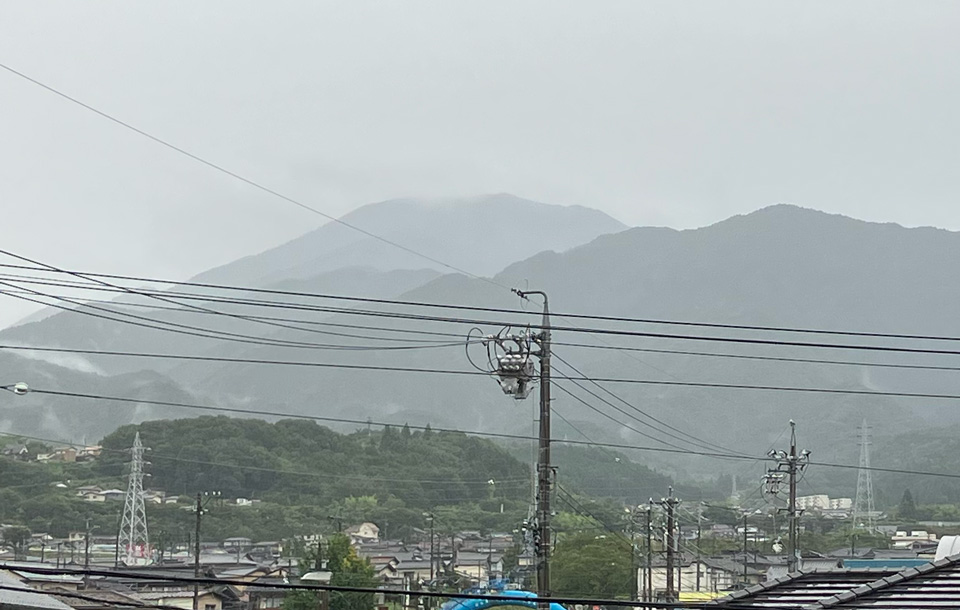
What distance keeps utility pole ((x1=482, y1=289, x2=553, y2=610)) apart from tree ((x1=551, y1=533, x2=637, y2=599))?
42346 millimetres

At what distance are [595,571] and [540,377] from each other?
4526cm

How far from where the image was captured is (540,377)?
21.7 metres

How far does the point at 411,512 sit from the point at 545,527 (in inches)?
4297

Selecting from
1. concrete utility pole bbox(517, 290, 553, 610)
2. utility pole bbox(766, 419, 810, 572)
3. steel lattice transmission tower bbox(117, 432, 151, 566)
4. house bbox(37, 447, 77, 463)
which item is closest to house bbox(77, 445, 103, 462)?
house bbox(37, 447, 77, 463)

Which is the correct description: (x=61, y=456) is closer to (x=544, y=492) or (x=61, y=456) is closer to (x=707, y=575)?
(x=707, y=575)

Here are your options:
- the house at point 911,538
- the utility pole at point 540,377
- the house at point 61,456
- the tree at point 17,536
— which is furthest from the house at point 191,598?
the house at point 61,456

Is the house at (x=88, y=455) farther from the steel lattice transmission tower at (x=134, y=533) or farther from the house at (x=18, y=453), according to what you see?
the steel lattice transmission tower at (x=134, y=533)

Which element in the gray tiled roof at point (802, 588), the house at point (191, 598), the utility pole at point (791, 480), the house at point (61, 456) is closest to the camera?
the gray tiled roof at point (802, 588)

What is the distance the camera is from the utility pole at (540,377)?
20.9 meters

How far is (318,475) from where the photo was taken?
447ft

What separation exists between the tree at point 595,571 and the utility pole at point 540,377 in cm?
4235

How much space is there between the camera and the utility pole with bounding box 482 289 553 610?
68.4 ft

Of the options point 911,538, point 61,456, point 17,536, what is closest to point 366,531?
point 17,536

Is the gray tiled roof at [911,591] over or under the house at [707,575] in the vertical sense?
over
